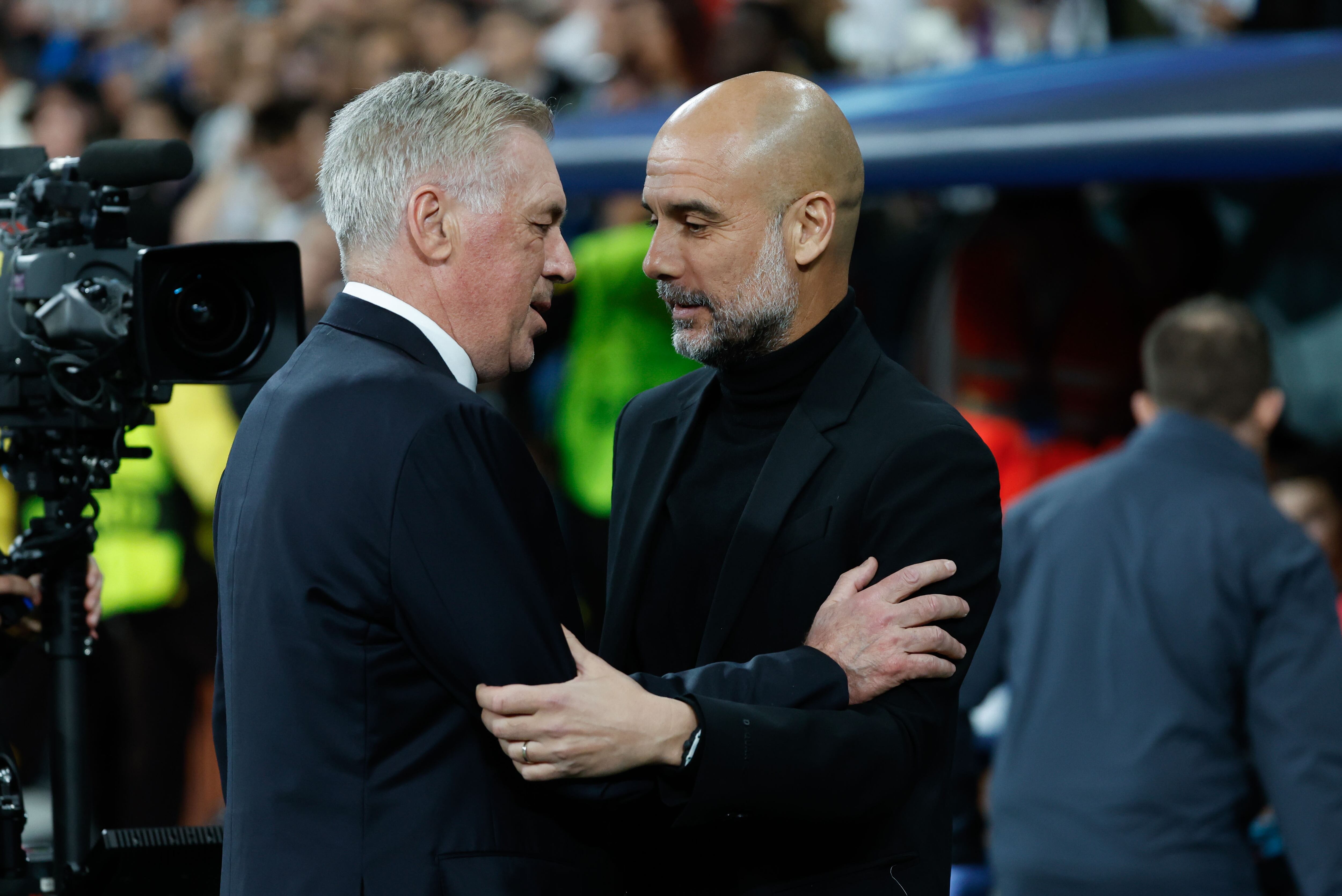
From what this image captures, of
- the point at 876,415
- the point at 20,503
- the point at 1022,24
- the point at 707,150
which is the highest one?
the point at 1022,24

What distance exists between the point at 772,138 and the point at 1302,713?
166 cm

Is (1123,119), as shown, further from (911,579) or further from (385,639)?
(385,639)

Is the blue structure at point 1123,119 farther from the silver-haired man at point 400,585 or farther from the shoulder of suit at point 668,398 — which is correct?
the silver-haired man at point 400,585

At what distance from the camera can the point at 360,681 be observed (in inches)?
78.2

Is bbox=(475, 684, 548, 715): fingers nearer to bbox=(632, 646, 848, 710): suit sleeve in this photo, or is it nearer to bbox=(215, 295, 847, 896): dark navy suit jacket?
bbox=(215, 295, 847, 896): dark navy suit jacket

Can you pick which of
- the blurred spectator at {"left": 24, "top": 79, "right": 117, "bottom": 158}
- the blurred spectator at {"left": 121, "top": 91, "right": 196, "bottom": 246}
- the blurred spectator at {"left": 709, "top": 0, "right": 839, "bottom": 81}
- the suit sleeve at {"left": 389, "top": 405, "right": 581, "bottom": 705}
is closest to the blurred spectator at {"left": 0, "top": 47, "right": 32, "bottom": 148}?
the blurred spectator at {"left": 24, "top": 79, "right": 117, "bottom": 158}

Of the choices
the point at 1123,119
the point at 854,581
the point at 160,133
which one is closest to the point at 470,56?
the point at 160,133

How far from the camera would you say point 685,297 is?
98.0 inches

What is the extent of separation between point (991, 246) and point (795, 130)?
3.02 m

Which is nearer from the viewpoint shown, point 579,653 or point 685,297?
point 579,653

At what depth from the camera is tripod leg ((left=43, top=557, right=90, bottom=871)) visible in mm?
2648

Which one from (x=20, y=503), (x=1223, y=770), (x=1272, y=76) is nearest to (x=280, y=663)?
(x=1223, y=770)

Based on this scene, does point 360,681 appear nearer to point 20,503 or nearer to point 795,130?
point 795,130

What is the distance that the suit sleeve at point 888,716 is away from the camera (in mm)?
2088
